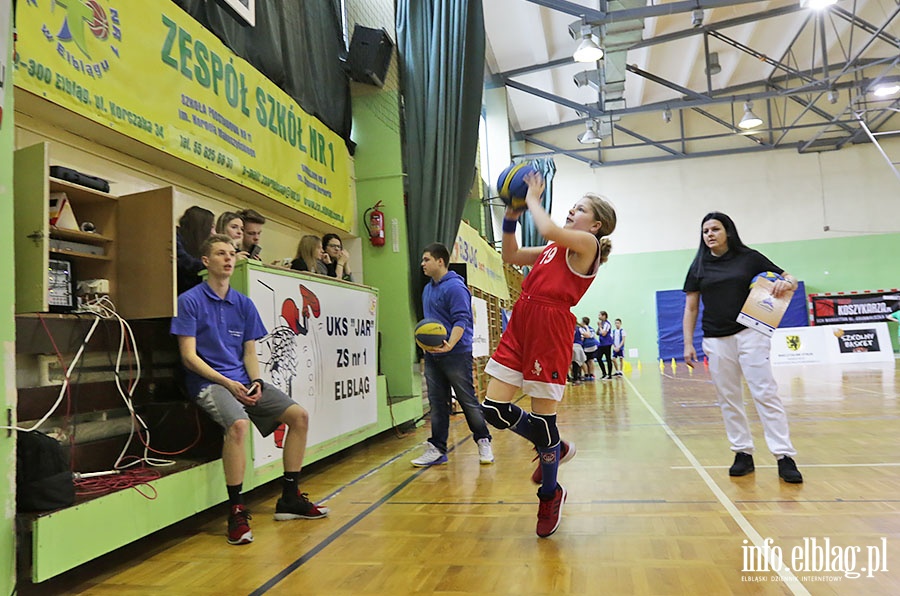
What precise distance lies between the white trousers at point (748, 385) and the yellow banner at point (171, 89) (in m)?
3.48

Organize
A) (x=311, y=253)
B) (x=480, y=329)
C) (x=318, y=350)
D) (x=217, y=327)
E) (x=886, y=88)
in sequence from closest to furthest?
(x=217, y=327)
(x=318, y=350)
(x=311, y=253)
(x=480, y=329)
(x=886, y=88)

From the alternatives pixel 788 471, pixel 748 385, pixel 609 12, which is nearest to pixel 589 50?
pixel 609 12

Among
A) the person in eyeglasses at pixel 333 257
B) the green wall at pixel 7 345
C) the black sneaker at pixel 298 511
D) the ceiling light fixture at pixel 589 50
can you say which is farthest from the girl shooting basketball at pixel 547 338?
the ceiling light fixture at pixel 589 50

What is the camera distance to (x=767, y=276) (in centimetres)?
337

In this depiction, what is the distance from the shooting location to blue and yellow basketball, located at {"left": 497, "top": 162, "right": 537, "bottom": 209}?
279 cm

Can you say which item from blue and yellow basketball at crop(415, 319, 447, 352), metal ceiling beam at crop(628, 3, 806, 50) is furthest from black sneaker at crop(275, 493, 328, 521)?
metal ceiling beam at crop(628, 3, 806, 50)

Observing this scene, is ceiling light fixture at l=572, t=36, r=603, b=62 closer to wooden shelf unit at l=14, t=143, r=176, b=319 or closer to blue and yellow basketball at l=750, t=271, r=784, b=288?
blue and yellow basketball at l=750, t=271, r=784, b=288

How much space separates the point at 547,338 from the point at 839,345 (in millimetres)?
15013

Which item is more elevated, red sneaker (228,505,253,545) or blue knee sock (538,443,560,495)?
blue knee sock (538,443,560,495)

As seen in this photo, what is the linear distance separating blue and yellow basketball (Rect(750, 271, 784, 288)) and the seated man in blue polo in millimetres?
2595

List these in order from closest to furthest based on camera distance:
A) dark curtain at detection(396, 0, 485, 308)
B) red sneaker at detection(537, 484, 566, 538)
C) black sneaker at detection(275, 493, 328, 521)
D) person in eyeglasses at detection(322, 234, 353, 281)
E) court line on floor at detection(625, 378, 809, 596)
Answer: court line on floor at detection(625, 378, 809, 596), red sneaker at detection(537, 484, 566, 538), black sneaker at detection(275, 493, 328, 521), person in eyeglasses at detection(322, 234, 353, 281), dark curtain at detection(396, 0, 485, 308)

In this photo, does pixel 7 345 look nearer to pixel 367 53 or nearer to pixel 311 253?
pixel 311 253

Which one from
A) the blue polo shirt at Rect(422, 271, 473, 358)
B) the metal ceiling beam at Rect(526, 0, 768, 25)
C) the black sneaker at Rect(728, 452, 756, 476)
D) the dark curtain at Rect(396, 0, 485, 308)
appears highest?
the metal ceiling beam at Rect(526, 0, 768, 25)

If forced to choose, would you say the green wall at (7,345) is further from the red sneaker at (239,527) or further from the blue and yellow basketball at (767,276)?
the blue and yellow basketball at (767,276)
